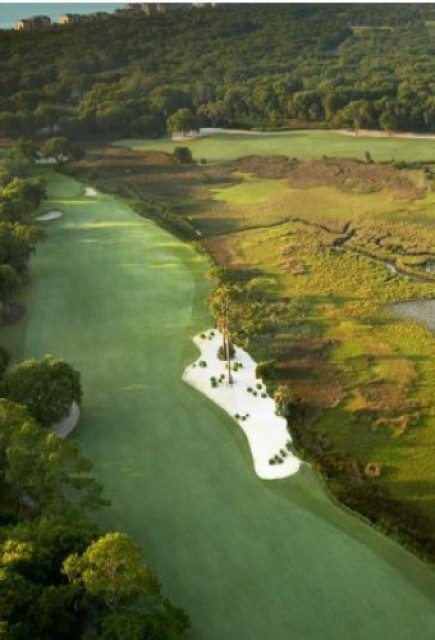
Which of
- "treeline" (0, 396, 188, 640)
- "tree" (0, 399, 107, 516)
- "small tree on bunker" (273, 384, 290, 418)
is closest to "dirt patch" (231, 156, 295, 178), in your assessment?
"small tree on bunker" (273, 384, 290, 418)

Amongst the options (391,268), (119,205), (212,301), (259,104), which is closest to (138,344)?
(212,301)

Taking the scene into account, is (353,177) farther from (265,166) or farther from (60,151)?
(60,151)

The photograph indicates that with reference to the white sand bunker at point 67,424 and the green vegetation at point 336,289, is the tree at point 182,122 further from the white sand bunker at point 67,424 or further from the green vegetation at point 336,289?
the white sand bunker at point 67,424

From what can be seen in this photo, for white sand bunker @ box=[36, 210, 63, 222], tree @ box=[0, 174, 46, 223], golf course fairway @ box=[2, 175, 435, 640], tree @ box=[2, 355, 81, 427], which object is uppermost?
tree @ box=[0, 174, 46, 223]

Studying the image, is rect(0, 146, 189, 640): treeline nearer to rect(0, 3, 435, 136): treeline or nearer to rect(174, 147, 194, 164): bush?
rect(174, 147, 194, 164): bush

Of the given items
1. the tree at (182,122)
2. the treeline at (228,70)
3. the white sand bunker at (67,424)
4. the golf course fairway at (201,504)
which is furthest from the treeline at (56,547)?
the treeline at (228,70)
